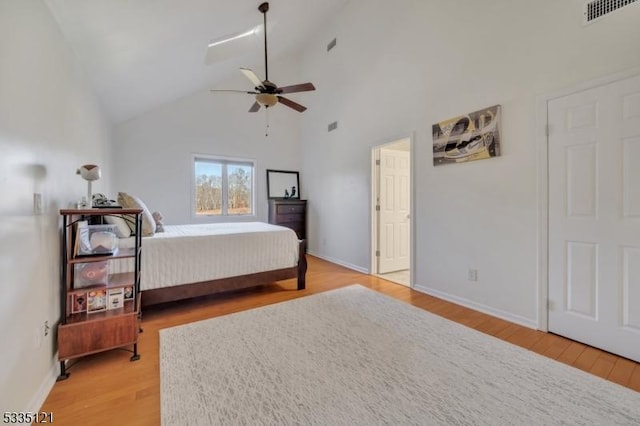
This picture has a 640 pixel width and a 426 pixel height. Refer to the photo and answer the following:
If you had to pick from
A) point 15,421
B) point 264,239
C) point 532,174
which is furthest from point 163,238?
point 532,174

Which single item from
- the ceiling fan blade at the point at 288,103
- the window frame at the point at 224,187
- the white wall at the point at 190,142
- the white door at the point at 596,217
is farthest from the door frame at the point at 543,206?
Result: the window frame at the point at 224,187

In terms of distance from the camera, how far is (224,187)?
18.2 feet

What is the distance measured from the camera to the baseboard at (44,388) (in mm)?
1371

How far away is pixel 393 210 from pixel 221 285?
A: 2.80 metres

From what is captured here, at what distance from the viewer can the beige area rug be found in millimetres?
1360

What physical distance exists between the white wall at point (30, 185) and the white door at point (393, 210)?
11.8ft

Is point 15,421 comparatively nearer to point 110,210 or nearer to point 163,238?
point 110,210

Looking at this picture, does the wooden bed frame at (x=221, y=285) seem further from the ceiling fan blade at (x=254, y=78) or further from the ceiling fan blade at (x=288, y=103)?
the ceiling fan blade at (x=254, y=78)

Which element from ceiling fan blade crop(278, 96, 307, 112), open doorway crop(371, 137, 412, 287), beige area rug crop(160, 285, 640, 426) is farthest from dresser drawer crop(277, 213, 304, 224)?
beige area rug crop(160, 285, 640, 426)

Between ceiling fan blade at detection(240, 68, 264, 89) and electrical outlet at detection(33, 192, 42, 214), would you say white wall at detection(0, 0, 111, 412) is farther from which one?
ceiling fan blade at detection(240, 68, 264, 89)

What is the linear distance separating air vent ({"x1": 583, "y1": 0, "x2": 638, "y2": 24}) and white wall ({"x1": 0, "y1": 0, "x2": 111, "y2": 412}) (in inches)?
140

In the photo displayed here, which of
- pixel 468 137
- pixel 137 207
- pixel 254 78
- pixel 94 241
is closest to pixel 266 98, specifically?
pixel 254 78

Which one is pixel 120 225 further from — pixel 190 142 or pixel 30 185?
pixel 190 142

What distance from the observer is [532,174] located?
2326 millimetres
